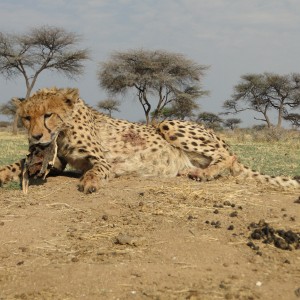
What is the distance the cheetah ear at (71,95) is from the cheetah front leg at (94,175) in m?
0.49

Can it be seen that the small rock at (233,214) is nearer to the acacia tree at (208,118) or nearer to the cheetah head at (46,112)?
the cheetah head at (46,112)

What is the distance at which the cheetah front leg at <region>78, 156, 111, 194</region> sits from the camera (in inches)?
144

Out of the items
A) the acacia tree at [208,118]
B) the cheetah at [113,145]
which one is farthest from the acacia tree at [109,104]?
the cheetah at [113,145]

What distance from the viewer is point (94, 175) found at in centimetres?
387

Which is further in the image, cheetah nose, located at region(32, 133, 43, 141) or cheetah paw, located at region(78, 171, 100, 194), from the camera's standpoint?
cheetah nose, located at region(32, 133, 43, 141)

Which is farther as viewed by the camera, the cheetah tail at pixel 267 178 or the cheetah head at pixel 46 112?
the cheetah tail at pixel 267 178

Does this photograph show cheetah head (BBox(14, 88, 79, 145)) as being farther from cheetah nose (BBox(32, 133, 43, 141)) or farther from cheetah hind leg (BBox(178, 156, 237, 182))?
cheetah hind leg (BBox(178, 156, 237, 182))

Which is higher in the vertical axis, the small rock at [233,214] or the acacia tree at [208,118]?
the small rock at [233,214]

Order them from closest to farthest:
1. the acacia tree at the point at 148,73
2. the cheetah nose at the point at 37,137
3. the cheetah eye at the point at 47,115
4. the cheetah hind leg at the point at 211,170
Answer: the cheetah nose at the point at 37,137, the cheetah eye at the point at 47,115, the cheetah hind leg at the point at 211,170, the acacia tree at the point at 148,73

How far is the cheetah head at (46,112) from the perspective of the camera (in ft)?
13.0

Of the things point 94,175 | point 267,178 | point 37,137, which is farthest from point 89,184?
point 267,178

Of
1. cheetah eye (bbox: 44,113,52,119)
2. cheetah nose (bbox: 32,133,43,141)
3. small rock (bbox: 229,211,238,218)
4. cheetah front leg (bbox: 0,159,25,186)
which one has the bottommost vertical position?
cheetah front leg (bbox: 0,159,25,186)

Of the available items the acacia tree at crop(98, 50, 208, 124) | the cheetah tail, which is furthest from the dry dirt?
the acacia tree at crop(98, 50, 208, 124)

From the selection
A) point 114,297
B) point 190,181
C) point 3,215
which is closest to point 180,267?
point 114,297
